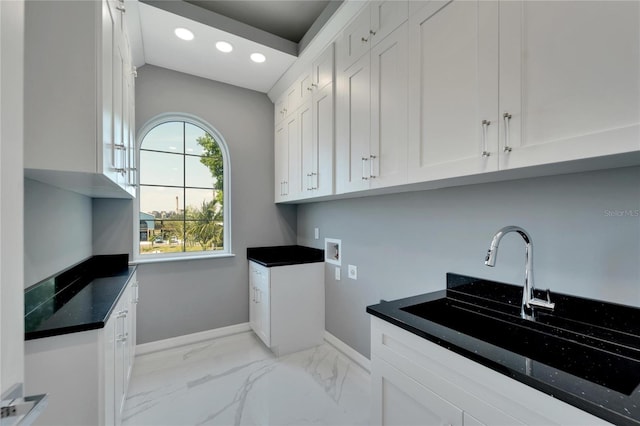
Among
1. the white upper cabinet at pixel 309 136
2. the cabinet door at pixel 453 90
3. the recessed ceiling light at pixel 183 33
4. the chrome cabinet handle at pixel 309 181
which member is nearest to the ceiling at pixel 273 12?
the recessed ceiling light at pixel 183 33

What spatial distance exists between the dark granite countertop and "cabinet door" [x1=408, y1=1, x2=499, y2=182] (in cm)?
68

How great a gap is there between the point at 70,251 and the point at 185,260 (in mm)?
1060

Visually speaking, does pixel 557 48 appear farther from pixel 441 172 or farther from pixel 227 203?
pixel 227 203

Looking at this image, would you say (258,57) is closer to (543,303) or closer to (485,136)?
(485,136)

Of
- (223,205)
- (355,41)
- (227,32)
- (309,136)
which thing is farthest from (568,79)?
(223,205)

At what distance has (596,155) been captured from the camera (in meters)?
0.86

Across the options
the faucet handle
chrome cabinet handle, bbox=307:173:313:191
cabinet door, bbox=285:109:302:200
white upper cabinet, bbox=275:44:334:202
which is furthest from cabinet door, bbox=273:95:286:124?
the faucet handle

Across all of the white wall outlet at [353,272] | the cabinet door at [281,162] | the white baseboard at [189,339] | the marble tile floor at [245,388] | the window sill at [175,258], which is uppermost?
the cabinet door at [281,162]

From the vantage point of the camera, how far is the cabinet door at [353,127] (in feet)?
5.91

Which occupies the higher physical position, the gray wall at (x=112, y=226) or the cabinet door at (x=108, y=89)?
the cabinet door at (x=108, y=89)

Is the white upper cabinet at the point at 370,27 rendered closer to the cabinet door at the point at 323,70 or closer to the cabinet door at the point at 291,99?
the cabinet door at the point at 323,70

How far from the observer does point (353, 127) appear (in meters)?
1.93

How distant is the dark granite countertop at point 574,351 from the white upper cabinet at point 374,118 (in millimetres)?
790

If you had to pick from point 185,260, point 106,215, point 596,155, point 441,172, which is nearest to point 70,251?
point 106,215
